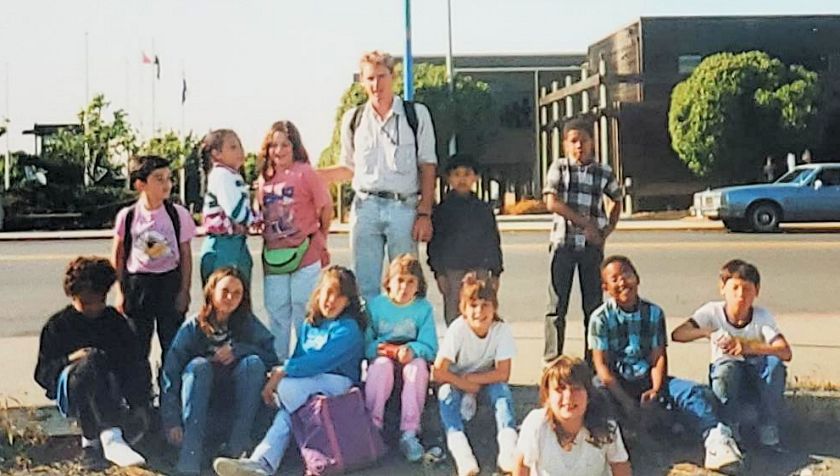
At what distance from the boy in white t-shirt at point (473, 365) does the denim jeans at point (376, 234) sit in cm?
67

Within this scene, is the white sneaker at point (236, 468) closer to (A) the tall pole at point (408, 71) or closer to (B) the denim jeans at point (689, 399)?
(B) the denim jeans at point (689, 399)

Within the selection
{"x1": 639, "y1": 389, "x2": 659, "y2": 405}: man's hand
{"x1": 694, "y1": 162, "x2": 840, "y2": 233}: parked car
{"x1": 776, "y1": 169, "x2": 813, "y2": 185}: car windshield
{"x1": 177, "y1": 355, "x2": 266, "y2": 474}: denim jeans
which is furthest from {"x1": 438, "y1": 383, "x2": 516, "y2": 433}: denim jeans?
{"x1": 776, "y1": 169, "x2": 813, "y2": 185}: car windshield

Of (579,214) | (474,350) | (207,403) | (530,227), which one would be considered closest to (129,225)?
(207,403)

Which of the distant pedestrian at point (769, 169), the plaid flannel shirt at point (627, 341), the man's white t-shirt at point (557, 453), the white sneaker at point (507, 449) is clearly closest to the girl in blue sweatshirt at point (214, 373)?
the white sneaker at point (507, 449)

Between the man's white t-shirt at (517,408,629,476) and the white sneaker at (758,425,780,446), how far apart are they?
1.08 meters

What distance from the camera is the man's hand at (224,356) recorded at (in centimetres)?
506

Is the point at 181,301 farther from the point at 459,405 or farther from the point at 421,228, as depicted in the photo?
the point at 459,405

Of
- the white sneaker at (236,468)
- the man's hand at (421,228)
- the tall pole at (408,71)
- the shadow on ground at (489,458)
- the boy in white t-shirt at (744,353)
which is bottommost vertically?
the shadow on ground at (489,458)

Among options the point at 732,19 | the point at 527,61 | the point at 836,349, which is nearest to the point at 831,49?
the point at 732,19

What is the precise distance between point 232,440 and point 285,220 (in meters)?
1.14

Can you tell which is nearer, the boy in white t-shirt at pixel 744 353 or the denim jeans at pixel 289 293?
the boy in white t-shirt at pixel 744 353

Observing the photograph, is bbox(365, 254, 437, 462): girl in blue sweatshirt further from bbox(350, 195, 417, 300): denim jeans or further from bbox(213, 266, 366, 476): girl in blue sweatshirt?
bbox(350, 195, 417, 300): denim jeans

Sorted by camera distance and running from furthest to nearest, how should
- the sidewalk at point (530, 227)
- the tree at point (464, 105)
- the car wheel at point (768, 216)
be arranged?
1. the tree at point (464, 105)
2. the car wheel at point (768, 216)
3. the sidewalk at point (530, 227)

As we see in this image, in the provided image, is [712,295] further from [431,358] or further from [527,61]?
[527,61]
